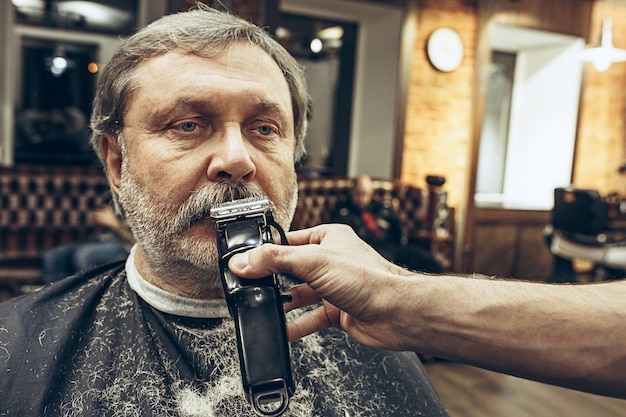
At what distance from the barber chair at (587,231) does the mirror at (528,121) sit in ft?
5.23

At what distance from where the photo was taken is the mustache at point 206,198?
3.65 ft

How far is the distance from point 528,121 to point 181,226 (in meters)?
7.08

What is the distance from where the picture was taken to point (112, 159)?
1445 millimetres

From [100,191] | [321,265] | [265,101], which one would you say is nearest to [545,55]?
[100,191]

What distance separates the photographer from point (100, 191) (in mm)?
4523

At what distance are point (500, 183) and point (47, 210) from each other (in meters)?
5.85

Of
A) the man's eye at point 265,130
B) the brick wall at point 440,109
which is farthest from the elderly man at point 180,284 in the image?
the brick wall at point 440,109

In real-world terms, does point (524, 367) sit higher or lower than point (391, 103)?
lower

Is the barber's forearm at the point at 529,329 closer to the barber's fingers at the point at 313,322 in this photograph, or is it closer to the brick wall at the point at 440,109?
the barber's fingers at the point at 313,322

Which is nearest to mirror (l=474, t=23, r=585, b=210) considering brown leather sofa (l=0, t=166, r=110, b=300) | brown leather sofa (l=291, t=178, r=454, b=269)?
brown leather sofa (l=291, t=178, r=454, b=269)

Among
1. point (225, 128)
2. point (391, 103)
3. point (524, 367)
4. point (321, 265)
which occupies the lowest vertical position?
point (524, 367)

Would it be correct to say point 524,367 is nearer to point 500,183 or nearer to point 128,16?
point 128,16

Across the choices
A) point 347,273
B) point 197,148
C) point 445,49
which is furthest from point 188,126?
point 445,49

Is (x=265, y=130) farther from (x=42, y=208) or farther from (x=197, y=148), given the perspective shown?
(x=42, y=208)
